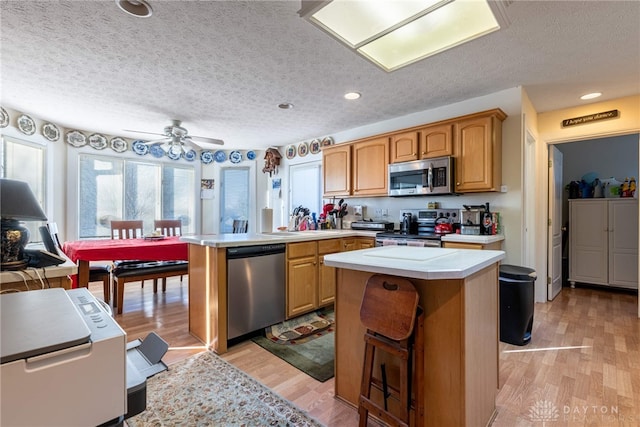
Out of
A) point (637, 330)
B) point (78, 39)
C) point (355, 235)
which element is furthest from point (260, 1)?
point (637, 330)

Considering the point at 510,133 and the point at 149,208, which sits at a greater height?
the point at 510,133

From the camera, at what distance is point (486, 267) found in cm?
148

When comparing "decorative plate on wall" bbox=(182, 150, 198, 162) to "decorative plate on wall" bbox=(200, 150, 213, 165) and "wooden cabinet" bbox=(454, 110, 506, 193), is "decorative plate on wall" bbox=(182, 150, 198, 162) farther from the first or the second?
"wooden cabinet" bbox=(454, 110, 506, 193)

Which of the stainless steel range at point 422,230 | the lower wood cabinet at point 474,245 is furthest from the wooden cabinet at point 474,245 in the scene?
the stainless steel range at point 422,230

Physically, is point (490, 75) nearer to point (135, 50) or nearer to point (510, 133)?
point (510, 133)

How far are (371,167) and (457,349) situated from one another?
9.85ft

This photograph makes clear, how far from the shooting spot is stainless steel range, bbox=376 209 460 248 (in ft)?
10.3

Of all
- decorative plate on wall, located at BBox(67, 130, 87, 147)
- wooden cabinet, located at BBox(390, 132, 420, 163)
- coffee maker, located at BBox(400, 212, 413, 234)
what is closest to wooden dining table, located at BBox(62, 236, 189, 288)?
decorative plate on wall, located at BBox(67, 130, 87, 147)

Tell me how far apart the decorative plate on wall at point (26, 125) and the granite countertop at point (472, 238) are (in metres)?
5.32

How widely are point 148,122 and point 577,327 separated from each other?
5.60m

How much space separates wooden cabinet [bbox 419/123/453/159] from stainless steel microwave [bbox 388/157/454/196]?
0.09 m

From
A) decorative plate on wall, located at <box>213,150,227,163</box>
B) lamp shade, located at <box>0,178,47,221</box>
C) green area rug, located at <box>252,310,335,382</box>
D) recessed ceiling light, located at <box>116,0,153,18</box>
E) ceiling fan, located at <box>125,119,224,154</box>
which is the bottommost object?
green area rug, located at <box>252,310,335,382</box>

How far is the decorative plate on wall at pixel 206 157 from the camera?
5906mm

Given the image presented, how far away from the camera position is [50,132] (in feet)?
13.6
